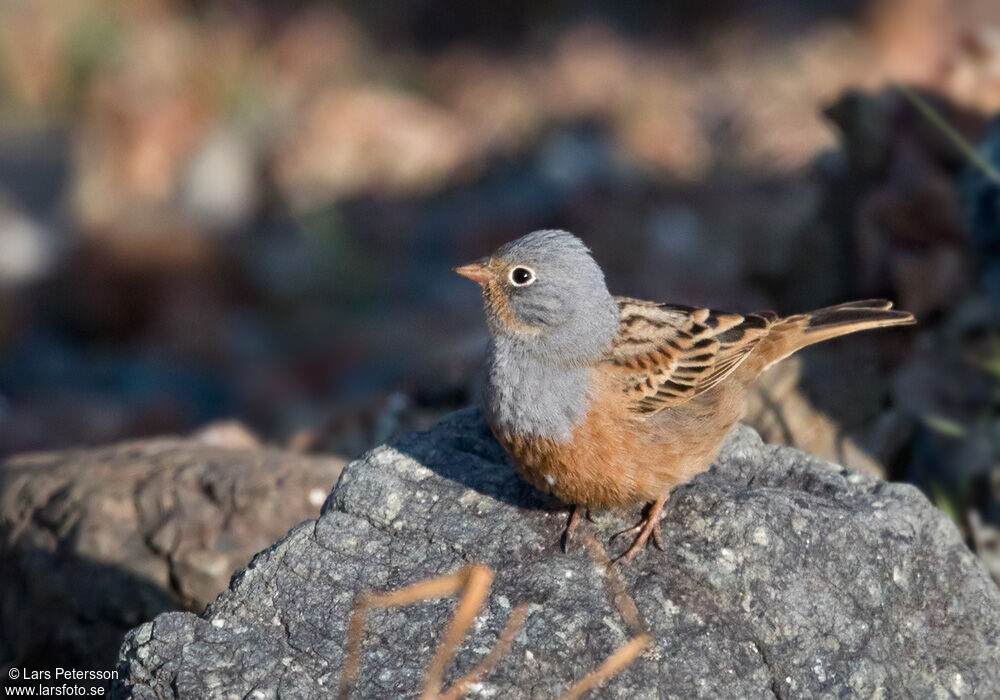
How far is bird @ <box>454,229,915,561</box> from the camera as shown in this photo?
435 centimetres

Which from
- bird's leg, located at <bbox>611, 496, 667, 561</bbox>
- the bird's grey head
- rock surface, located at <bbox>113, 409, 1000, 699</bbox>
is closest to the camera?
rock surface, located at <bbox>113, 409, 1000, 699</bbox>

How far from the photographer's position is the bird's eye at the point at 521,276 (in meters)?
4.57

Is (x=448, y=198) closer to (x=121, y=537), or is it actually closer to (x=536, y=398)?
(x=121, y=537)

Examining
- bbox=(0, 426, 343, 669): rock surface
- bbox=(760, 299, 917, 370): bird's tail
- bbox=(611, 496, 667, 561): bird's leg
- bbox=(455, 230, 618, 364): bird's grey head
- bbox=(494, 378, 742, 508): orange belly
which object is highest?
bbox=(455, 230, 618, 364): bird's grey head

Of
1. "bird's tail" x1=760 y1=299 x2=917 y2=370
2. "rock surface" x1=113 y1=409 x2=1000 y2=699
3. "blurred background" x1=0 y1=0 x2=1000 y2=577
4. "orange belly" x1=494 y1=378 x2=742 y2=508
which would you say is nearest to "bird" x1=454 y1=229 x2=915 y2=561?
"orange belly" x1=494 y1=378 x2=742 y2=508

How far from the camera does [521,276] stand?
4594mm

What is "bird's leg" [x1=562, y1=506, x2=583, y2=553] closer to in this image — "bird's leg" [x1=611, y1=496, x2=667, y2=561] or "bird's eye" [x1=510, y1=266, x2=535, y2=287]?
"bird's leg" [x1=611, y1=496, x2=667, y2=561]

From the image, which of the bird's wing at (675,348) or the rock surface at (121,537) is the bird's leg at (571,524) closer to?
the bird's wing at (675,348)

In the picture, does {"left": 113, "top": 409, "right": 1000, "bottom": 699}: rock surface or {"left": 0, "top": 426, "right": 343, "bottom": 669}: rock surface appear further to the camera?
{"left": 0, "top": 426, "right": 343, "bottom": 669}: rock surface

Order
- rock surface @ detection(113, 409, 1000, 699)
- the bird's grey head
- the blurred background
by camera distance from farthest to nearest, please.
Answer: the blurred background
the bird's grey head
rock surface @ detection(113, 409, 1000, 699)

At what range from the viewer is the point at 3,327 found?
11.2 meters

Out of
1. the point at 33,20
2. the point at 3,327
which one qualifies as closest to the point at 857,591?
the point at 3,327

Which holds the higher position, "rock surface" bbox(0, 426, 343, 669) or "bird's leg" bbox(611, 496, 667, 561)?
"bird's leg" bbox(611, 496, 667, 561)

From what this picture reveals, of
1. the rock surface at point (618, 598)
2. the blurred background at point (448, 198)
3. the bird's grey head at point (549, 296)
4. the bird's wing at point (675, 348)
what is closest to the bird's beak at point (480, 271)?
the bird's grey head at point (549, 296)
